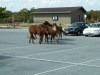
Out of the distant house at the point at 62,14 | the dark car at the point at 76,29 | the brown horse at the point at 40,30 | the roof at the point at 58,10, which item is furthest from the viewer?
the roof at the point at 58,10

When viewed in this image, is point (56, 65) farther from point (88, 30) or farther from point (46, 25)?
point (88, 30)

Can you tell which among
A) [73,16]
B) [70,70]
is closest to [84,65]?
[70,70]

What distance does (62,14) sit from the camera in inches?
2211

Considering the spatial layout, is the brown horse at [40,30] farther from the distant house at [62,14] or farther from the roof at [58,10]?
the roof at [58,10]

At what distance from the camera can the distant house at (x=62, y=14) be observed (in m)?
55.5

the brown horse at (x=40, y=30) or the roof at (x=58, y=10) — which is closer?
the brown horse at (x=40, y=30)

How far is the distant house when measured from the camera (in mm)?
55550

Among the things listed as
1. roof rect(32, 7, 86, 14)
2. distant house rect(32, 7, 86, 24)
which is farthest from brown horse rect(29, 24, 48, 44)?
roof rect(32, 7, 86, 14)

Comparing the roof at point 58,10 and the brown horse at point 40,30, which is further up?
the roof at point 58,10

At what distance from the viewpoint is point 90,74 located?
8.94m

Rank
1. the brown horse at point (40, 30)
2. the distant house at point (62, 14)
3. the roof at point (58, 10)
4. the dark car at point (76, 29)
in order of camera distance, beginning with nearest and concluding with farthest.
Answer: the brown horse at point (40, 30) → the dark car at point (76, 29) → the distant house at point (62, 14) → the roof at point (58, 10)

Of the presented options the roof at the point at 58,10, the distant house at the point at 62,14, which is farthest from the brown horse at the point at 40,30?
the roof at the point at 58,10

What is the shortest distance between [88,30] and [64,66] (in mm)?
17127

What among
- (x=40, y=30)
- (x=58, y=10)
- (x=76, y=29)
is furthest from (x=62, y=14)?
(x=40, y=30)
